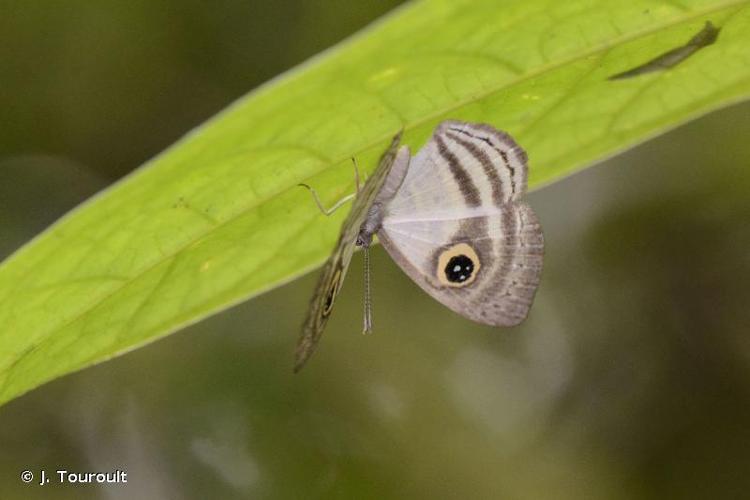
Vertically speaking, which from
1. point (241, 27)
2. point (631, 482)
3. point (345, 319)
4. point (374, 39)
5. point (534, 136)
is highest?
point (374, 39)

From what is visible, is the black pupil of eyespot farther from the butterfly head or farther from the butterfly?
the butterfly head

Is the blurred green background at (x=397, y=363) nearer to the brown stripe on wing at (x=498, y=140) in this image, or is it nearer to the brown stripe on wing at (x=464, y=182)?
the brown stripe on wing at (x=464, y=182)

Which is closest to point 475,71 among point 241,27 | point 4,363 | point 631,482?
point 4,363

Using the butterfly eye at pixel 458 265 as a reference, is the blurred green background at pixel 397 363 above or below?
below

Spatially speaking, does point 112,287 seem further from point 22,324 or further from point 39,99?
point 39,99

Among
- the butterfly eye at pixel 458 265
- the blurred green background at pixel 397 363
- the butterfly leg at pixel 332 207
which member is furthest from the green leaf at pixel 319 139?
the blurred green background at pixel 397 363

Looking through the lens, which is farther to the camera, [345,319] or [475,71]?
[345,319]
